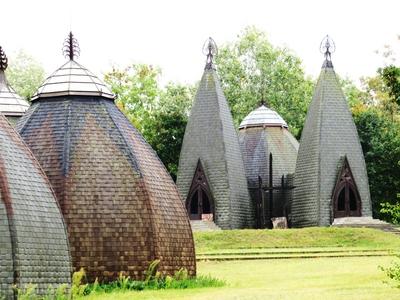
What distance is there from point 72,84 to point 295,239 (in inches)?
683

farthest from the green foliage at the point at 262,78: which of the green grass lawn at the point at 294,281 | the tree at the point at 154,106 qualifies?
the green grass lawn at the point at 294,281

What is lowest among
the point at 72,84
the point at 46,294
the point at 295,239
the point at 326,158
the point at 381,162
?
the point at 46,294

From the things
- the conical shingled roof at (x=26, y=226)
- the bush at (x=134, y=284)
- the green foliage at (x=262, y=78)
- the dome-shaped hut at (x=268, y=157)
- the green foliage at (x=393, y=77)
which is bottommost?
the bush at (x=134, y=284)

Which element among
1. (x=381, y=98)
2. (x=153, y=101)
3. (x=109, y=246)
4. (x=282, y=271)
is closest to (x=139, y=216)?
(x=109, y=246)

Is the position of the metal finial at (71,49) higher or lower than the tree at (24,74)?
lower

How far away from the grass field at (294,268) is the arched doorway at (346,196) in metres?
5.94

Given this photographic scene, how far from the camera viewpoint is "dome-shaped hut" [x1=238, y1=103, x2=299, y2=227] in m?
48.8

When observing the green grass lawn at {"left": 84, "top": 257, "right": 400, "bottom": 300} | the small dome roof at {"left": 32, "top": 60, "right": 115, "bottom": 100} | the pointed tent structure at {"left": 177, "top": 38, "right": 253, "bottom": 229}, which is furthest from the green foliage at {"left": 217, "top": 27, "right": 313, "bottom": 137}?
the small dome roof at {"left": 32, "top": 60, "right": 115, "bottom": 100}

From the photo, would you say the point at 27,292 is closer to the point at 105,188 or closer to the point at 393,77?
the point at 105,188

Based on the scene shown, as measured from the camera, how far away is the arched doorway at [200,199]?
46.7m

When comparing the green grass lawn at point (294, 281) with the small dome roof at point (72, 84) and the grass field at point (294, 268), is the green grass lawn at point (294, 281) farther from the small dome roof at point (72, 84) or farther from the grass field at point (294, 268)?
the small dome roof at point (72, 84)

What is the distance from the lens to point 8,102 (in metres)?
37.2

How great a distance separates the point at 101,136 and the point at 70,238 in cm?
220

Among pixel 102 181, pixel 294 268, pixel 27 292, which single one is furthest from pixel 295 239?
pixel 27 292
